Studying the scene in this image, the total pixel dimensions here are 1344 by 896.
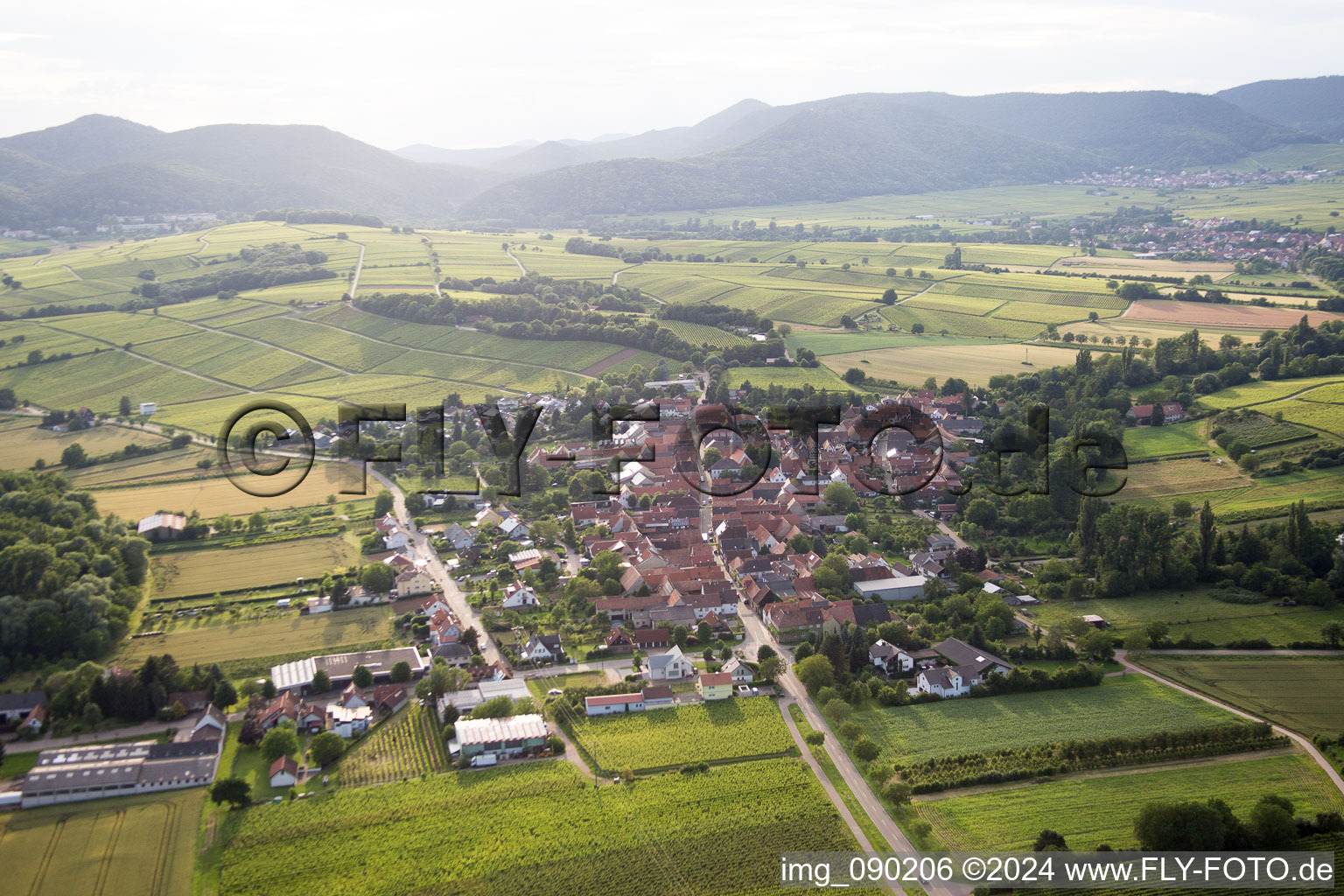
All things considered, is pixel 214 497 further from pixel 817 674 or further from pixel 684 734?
pixel 817 674

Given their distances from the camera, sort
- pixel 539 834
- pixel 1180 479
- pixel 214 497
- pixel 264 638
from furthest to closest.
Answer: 1. pixel 214 497
2. pixel 1180 479
3. pixel 264 638
4. pixel 539 834

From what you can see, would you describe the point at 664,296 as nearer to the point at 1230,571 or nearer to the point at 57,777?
the point at 1230,571

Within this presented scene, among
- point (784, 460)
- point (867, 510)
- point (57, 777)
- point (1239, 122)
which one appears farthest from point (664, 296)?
point (1239, 122)

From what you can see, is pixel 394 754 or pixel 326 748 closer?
pixel 326 748

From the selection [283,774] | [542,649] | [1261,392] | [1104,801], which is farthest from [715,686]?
[1261,392]

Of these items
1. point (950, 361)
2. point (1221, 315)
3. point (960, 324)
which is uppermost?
point (1221, 315)
